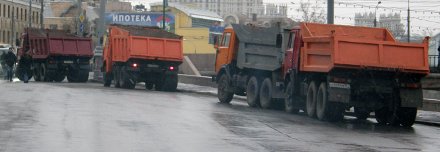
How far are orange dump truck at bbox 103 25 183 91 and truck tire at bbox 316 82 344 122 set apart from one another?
15351 millimetres

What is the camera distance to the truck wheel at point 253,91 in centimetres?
2872

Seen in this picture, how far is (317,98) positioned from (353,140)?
237 inches

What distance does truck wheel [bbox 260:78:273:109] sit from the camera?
27670 millimetres

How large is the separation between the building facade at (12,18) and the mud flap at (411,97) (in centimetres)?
7806

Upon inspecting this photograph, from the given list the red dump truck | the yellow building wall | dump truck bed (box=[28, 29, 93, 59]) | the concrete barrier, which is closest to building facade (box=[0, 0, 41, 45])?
the yellow building wall

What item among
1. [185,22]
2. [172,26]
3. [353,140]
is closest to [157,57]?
[353,140]

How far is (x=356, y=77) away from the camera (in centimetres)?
2186

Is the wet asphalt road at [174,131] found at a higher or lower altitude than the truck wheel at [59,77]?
lower

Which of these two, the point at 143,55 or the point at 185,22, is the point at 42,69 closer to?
the point at 143,55

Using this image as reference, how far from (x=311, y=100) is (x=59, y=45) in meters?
23.6

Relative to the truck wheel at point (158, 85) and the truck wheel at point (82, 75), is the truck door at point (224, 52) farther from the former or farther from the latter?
the truck wheel at point (82, 75)

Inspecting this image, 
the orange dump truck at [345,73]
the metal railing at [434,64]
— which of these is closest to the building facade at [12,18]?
the metal railing at [434,64]

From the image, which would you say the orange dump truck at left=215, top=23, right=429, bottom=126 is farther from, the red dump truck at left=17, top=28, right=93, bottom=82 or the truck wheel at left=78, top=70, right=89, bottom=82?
the truck wheel at left=78, top=70, right=89, bottom=82

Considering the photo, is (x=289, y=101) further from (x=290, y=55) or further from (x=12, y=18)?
(x=12, y=18)
